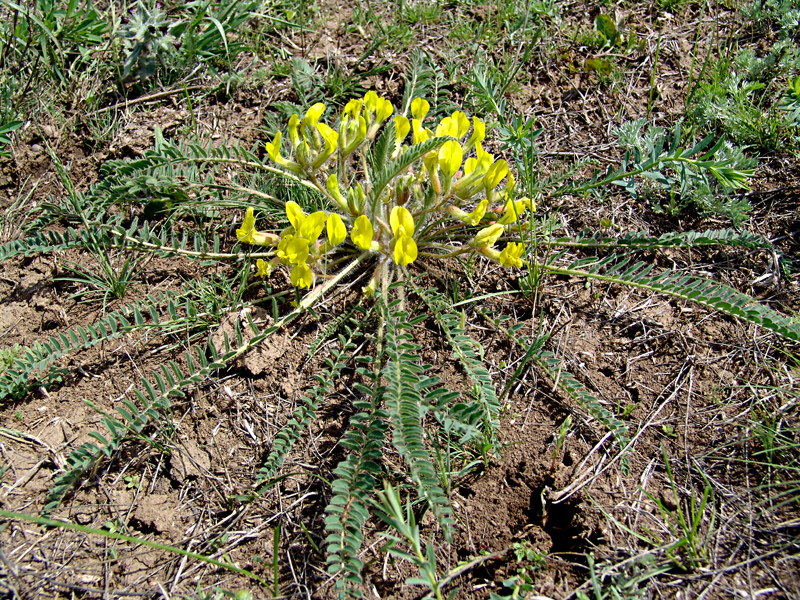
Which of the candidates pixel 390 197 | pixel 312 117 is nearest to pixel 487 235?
pixel 390 197

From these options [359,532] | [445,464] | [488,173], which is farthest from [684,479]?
[488,173]

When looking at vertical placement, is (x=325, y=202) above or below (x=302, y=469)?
above

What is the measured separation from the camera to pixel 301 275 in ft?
7.30

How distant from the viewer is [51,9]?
3.25m

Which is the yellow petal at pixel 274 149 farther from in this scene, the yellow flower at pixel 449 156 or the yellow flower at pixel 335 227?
the yellow flower at pixel 449 156

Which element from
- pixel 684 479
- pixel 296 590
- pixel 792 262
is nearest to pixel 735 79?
pixel 792 262

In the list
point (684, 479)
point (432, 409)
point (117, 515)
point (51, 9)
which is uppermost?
point (51, 9)

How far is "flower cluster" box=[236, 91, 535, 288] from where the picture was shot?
2.21 metres

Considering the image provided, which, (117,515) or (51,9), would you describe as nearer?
(117,515)

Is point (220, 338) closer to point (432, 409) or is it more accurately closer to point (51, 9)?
point (432, 409)

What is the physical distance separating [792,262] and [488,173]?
5.43ft

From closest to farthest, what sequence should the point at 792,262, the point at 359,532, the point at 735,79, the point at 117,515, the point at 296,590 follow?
the point at 359,532, the point at 296,590, the point at 117,515, the point at 792,262, the point at 735,79

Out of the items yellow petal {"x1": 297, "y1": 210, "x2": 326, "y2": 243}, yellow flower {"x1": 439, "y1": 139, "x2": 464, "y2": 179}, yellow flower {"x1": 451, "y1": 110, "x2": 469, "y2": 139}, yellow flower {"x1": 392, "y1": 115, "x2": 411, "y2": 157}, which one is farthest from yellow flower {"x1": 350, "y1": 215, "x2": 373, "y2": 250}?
yellow flower {"x1": 451, "y1": 110, "x2": 469, "y2": 139}

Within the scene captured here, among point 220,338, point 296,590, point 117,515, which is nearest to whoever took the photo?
point 296,590
